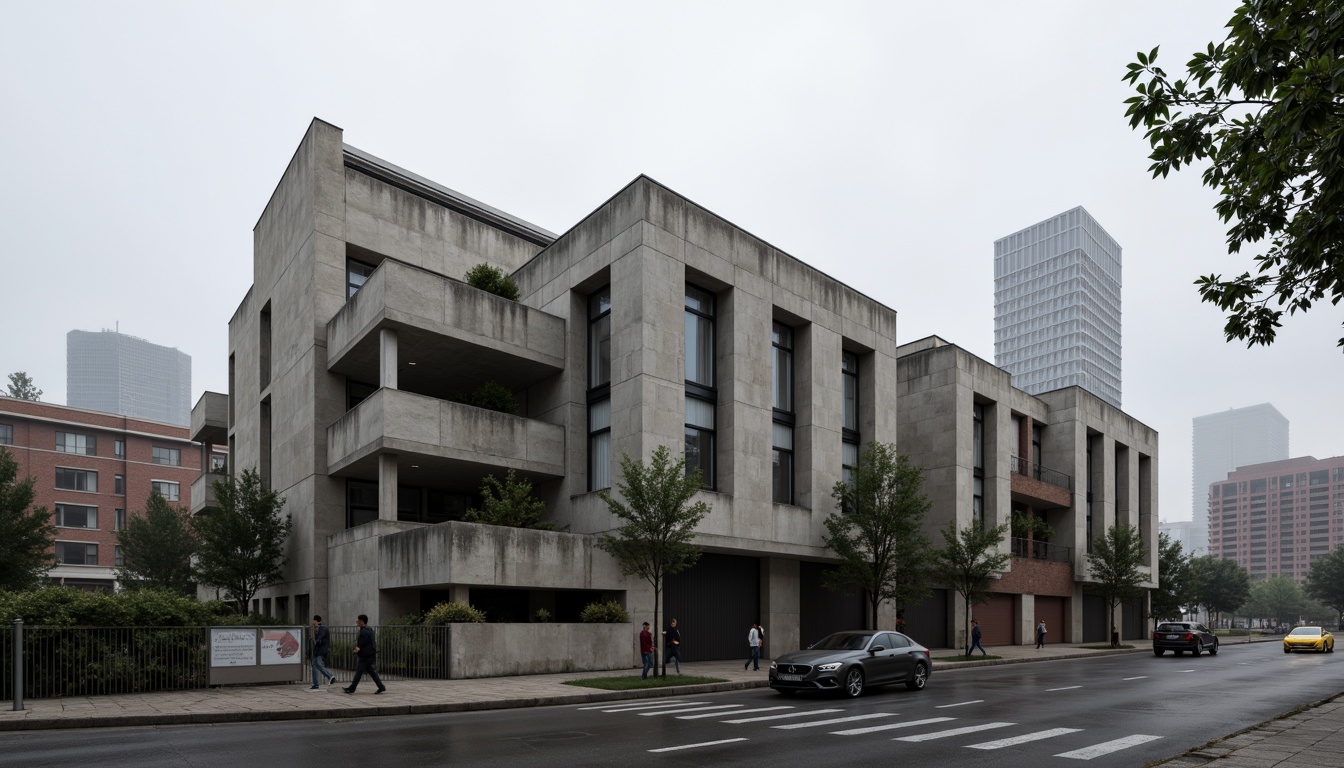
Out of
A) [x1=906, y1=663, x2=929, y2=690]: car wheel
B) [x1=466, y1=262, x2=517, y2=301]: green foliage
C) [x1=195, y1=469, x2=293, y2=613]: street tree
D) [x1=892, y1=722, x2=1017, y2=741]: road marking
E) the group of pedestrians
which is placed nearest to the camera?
[x1=892, y1=722, x2=1017, y2=741]: road marking

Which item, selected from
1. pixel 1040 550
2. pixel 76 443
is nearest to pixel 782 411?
pixel 1040 550

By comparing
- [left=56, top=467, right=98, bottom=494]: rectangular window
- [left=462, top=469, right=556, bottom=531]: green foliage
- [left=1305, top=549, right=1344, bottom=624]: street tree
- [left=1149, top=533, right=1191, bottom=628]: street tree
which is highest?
[left=462, top=469, right=556, bottom=531]: green foliage

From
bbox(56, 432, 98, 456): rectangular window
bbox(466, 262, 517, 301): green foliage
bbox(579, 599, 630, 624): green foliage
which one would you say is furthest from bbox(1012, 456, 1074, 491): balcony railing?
bbox(56, 432, 98, 456): rectangular window

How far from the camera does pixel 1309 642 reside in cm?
4256

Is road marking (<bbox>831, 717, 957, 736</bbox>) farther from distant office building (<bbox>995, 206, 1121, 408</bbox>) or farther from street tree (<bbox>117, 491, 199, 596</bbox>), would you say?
distant office building (<bbox>995, 206, 1121, 408</bbox>)

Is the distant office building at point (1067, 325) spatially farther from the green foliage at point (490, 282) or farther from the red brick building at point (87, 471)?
the green foliage at point (490, 282)

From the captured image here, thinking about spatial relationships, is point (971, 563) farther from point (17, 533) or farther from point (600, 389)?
point (17, 533)

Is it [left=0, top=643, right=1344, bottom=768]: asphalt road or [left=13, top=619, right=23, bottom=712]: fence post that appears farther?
[left=13, top=619, right=23, bottom=712]: fence post

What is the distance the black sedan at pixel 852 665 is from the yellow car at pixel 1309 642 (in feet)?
102

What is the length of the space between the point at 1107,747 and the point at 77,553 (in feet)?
254

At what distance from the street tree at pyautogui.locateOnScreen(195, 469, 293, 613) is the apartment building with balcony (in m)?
28.0

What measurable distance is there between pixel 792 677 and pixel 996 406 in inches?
1248

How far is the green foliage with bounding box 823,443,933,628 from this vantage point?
31.7 m

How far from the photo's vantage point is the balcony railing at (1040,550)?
49.2m
